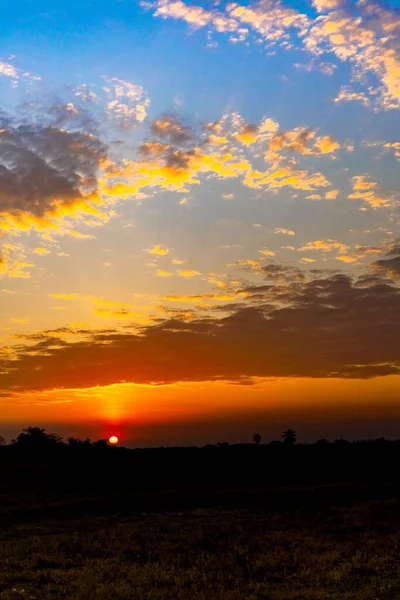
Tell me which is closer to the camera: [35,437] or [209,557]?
[209,557]

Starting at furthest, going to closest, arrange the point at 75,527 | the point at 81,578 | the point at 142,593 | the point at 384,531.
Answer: the point at 75,527
the point at 384,531
the point at 81,578
the point at 142,593

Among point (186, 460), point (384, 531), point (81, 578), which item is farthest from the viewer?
point (186, 460)

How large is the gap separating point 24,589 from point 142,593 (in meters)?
4.34

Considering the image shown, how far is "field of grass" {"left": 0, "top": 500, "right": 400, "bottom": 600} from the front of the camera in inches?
758

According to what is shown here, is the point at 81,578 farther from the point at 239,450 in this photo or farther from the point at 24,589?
the point at 239,450

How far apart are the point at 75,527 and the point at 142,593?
57.9 ft

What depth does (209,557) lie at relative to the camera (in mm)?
24812

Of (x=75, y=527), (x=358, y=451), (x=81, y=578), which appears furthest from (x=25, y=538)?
(x=358, y=451)

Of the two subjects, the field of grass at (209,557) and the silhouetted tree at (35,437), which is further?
the silhouetted tree at (35,437)

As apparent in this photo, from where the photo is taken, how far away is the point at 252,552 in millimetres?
25891

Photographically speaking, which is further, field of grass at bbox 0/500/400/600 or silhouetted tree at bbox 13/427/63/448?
silhouetted tree at bbox 13/427/63/448

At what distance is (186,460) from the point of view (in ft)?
285

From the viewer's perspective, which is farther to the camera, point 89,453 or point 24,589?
point 89,453

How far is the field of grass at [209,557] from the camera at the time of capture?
19266mm
